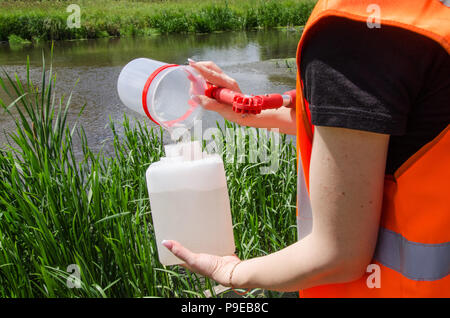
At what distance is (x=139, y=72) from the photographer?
1416 mm

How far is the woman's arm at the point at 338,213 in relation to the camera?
2.03 ft

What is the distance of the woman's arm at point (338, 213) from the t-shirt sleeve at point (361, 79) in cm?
3

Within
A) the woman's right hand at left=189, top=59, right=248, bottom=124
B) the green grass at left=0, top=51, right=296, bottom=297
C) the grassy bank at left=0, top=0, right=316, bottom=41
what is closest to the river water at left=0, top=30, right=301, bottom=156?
the green grass at left=0, top=51, right=296, bottom=297

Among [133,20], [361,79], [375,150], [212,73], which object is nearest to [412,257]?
[375,150]

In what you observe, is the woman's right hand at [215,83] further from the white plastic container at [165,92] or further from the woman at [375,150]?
the woman at [375,150]

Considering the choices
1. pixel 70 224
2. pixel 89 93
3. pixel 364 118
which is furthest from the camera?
pixel 89 93

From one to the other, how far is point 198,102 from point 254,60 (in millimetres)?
7874

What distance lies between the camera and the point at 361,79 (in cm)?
58

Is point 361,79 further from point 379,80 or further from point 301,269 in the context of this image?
point 301,269

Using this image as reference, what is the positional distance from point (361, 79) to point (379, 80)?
0.02m

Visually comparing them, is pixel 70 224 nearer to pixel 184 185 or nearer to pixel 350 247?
pixel 184 185

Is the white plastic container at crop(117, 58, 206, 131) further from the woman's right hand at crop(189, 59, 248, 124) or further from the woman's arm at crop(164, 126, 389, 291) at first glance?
the woman's arm at crop(164, 126, 389, 291)
